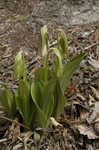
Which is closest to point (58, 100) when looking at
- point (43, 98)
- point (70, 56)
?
point (43, 98)

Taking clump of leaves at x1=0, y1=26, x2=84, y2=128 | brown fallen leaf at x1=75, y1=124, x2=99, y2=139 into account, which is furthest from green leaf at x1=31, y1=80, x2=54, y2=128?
brown fallen leaf at x1=75, y1=124, x2=99, y2=139

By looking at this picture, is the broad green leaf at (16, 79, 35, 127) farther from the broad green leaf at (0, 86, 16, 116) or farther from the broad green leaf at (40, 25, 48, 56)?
the broad green leaf at (40, 25, 48, 56)

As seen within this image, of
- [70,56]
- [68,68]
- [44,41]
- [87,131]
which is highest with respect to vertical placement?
[44,41]

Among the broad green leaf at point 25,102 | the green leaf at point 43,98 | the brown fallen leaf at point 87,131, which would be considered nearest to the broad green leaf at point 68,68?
the green leaf at point 43,98

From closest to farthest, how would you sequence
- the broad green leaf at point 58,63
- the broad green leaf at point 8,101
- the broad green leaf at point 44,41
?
the broad green leaf at point 58,63, the broad green leaf at point 44,41, the broad green leaf at point 8,101

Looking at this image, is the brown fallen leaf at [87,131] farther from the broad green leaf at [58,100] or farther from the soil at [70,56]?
the broad green leaf at [58,100]

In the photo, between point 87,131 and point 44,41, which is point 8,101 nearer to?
point 44,41

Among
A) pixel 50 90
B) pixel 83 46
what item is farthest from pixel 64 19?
pixel 50 90
